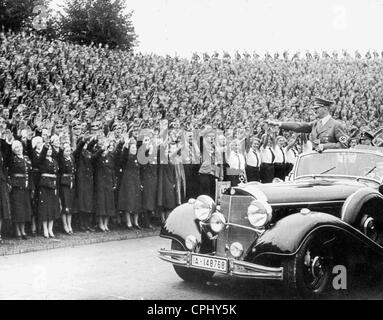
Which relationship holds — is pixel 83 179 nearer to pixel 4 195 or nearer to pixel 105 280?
pixel 4 195

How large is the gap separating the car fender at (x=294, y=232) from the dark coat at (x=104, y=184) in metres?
4.91

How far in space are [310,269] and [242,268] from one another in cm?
68

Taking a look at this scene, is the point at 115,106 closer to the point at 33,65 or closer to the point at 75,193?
the point at 33,65

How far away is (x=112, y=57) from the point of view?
19.9 m

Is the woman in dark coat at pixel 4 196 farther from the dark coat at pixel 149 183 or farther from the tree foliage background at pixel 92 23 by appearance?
the tree foliage background at pixel 92 23

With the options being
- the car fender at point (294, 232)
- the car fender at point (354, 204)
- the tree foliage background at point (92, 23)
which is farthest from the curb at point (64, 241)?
the tree foliage background at point (92, 23)

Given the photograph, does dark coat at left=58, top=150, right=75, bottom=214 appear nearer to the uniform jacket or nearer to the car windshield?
the uniform jacket

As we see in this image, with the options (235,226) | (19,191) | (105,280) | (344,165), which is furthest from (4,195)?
(344,165)

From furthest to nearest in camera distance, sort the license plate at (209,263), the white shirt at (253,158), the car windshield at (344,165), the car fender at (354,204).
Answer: the white shirt at (253,158)
the car windshield at (344,165)
the car fender at (354,204)
the license plate at (209,263)

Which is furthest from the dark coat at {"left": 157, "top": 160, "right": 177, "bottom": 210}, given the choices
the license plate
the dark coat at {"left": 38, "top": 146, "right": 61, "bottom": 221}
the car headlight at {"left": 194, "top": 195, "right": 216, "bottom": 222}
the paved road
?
the license plate

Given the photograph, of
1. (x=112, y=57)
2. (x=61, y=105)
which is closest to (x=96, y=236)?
(x=61, y=105)

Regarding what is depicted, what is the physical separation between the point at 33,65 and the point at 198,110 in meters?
5.12

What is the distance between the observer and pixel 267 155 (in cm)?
1334

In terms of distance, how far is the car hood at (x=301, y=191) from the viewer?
5988mm
